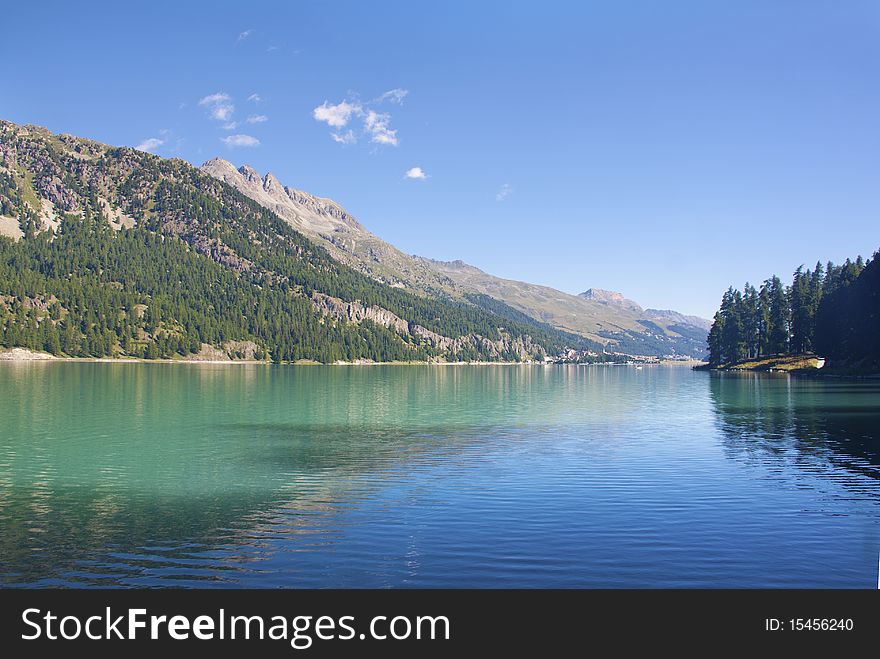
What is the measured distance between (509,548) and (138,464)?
30693 mm

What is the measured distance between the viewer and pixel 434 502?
35000mm

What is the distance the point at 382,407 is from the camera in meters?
97.4

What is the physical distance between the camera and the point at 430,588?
72.2 ft

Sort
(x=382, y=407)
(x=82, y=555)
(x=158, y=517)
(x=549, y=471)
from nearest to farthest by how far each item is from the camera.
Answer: (x=82, y=555) → (x=158, y=517) → (x=549, y=471) → (x=382, y=407)

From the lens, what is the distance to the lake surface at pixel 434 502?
23.8 meters

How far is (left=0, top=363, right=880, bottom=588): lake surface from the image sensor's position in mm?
23797

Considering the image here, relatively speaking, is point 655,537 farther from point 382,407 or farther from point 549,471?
point 382,407
